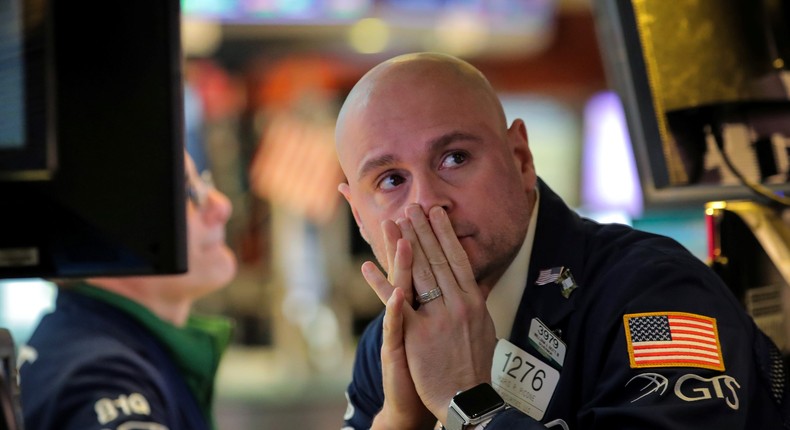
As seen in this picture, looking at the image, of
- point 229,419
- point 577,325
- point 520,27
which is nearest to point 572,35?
point 520,27

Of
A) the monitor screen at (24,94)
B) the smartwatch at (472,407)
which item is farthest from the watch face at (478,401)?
the monitor screen at (24,94)

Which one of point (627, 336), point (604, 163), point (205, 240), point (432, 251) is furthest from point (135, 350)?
point (604, 163)

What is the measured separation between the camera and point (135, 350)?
2195mm

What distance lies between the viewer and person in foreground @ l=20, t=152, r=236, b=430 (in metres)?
1.92

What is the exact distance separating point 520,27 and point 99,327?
16.4 ft

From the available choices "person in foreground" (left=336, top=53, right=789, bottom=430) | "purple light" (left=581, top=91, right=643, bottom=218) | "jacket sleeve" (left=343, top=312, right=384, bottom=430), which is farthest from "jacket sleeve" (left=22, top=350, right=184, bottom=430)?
"purple light" (left=581, top=91, right=643, bottom=218)

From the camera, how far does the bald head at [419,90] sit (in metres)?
1.55

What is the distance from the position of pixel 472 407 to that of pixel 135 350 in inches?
43.7

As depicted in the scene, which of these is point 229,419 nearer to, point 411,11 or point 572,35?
point 411,11

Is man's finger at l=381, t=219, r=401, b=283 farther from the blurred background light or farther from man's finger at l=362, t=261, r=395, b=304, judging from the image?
the blurred background light

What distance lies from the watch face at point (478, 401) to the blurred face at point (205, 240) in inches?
49.7

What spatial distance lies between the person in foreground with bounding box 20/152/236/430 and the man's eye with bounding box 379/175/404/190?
0.52 m

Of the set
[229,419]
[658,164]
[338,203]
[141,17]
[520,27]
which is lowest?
[229,419]

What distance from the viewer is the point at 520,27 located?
6734 millimetres
